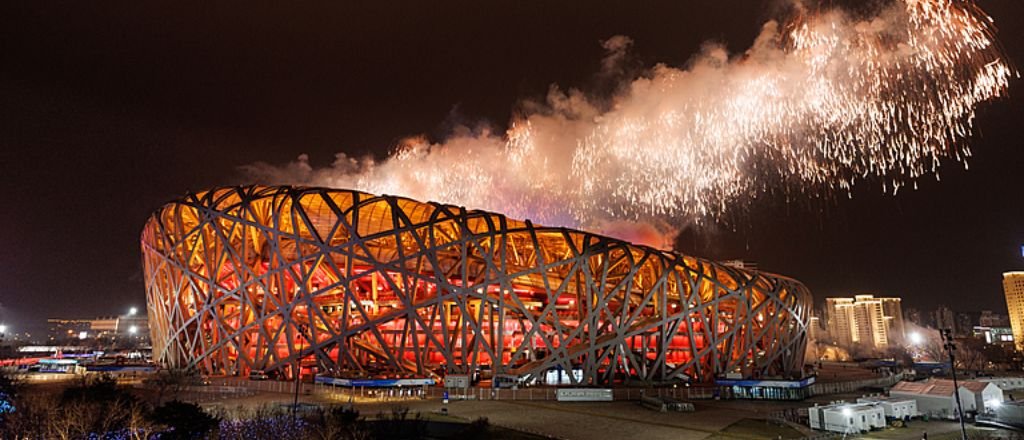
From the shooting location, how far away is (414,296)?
44.8 meters

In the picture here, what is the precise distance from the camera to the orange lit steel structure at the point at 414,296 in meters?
44.2

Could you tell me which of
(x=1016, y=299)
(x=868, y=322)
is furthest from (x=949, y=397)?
(x=868, y=322)

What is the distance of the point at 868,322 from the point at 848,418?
161 metres

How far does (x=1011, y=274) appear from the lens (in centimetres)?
13225

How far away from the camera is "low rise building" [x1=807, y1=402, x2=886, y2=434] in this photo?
27000mm

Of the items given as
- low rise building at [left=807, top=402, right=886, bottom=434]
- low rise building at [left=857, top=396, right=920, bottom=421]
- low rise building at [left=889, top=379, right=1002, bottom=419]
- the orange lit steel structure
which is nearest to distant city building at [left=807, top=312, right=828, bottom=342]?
the orange lit steel structure

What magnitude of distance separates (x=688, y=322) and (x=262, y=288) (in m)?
35.0

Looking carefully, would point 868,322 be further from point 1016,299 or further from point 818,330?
point 1016,299

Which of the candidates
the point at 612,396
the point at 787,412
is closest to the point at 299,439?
the point at 612,396

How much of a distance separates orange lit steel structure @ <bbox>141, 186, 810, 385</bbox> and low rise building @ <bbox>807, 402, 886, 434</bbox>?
18.3m

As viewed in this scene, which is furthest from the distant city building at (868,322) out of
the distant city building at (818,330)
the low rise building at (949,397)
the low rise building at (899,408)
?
the low rise building at (899,408)

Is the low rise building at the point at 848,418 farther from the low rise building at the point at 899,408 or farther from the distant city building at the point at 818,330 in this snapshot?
the distant city building at the point at 818,330

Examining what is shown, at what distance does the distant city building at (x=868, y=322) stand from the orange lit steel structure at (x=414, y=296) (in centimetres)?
12879

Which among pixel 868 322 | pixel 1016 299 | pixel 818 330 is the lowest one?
pixel 818 330
